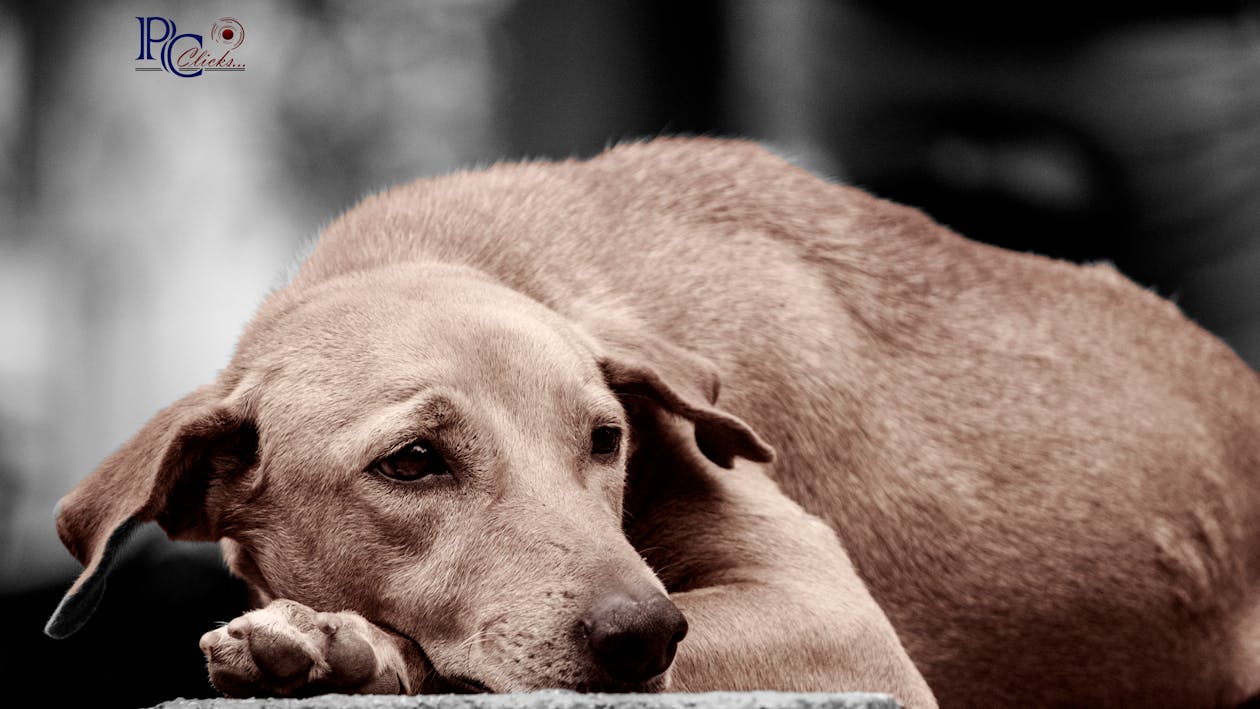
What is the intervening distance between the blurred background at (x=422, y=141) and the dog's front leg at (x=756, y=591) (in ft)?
5.20

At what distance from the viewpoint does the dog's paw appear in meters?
1.75

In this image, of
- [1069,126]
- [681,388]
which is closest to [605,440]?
[681,388]

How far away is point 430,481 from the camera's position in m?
2.18

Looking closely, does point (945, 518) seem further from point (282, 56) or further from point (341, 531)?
point (282, 56)

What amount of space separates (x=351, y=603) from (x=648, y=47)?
3.39 m

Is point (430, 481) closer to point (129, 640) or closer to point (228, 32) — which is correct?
point (129, 640)

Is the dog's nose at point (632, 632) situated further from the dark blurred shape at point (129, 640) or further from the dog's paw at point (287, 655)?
the dark blurred shape at point (129, 640)

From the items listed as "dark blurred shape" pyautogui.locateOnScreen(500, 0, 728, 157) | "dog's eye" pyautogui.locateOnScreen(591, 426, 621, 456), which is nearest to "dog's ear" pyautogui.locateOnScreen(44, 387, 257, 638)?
"dog's eye" pyautogui.locateOnScreen(591, 426, 621, 456)

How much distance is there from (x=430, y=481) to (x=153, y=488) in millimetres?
519

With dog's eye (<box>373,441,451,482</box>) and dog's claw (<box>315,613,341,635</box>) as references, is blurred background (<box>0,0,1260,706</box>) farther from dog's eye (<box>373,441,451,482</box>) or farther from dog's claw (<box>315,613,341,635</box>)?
dog's claw (<box>315,613,341,635</box>)

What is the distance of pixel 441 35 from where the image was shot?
5.15m

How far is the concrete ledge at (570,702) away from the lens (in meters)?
1.69

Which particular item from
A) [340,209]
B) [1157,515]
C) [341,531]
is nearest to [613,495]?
[341,531]

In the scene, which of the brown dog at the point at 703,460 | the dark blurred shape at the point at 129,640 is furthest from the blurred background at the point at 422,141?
the brown dog at the point at 703,460
